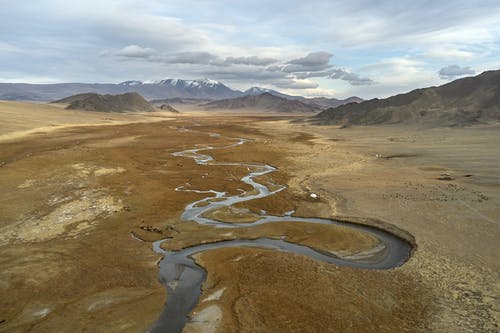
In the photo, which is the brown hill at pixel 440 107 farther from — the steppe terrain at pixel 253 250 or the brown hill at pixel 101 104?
the brown hill at pixel 101 104

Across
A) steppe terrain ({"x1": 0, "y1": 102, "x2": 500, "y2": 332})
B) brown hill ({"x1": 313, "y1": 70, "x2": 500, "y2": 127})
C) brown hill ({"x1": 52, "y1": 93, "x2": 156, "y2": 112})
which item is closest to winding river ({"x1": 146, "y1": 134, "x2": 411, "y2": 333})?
steppe terrain ({"x1": 0, "y1": 102, "x2": 500, "y2": 332})

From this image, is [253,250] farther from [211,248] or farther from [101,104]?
[101,104]

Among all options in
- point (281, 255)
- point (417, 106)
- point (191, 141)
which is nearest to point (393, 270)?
point (281, 255)

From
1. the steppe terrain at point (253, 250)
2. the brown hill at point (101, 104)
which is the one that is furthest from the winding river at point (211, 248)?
the brown hill at point (101, 104)

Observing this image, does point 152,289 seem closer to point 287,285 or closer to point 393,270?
point 287,285

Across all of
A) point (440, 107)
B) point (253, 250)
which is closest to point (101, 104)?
point (440, 107)
